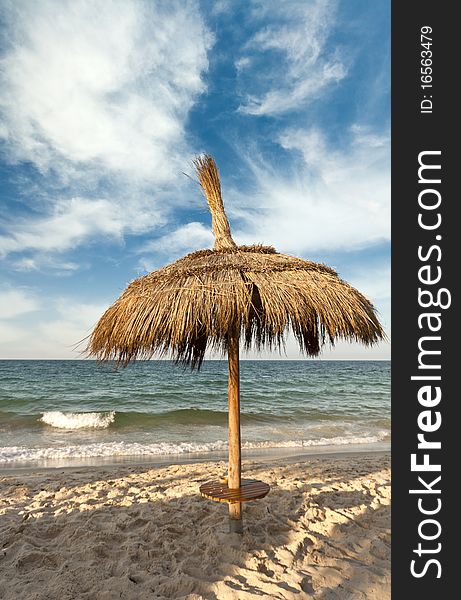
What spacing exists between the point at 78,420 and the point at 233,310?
1270 cm

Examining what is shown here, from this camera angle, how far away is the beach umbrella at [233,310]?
8.80 ft

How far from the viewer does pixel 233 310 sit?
2654 mm

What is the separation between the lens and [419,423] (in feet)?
5.68

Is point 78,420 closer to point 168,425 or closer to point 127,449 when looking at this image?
point 168,425

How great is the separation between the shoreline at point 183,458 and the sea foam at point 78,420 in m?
4.71

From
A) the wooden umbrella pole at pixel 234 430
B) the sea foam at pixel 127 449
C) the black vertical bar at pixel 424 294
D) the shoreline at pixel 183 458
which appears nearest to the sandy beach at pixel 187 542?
the wooden umbrella pole at pixel 234 430

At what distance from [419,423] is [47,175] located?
11.0 m

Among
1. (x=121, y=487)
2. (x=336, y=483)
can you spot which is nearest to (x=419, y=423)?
(x=336, y=483)

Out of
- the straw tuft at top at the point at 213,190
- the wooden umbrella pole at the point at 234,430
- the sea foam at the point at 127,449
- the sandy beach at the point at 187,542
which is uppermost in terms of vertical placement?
the straw tuft at top at the point at 213,190

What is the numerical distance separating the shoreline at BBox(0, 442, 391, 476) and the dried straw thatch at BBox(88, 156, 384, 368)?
14.7 feet

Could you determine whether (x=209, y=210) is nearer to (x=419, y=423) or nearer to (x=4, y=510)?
(x=419, y=423)

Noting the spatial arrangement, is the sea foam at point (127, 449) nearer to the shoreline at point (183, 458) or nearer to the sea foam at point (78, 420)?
the shoreline at point (183, 458)

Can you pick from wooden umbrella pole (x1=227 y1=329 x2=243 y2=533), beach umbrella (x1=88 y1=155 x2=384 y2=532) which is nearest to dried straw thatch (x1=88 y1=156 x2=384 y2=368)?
beach umbrella (x1=88 y1=155 x2=384 y2=532)

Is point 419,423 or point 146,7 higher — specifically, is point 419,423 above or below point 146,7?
below
